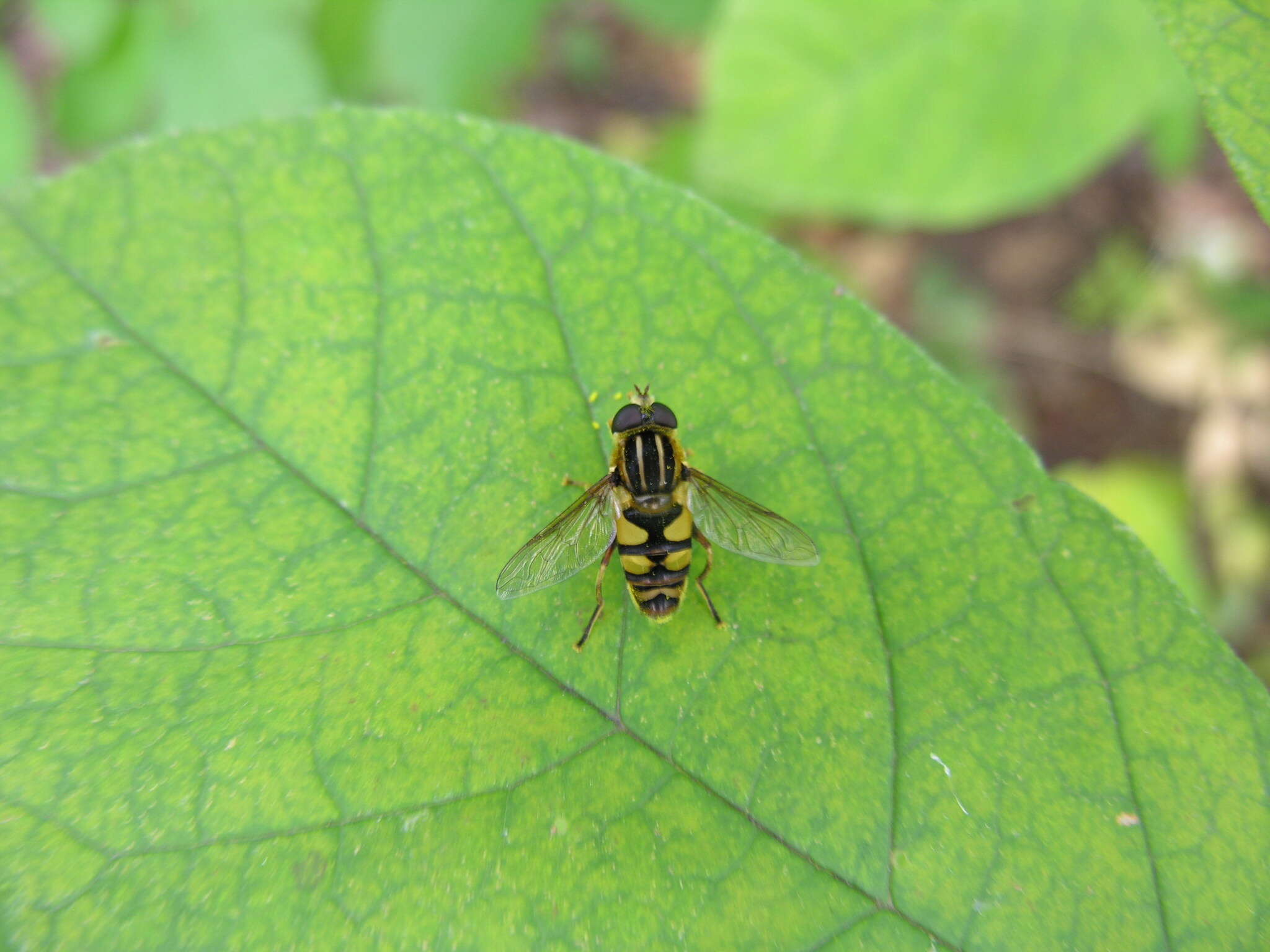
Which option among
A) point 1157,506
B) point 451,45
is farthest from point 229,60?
point 1157,506

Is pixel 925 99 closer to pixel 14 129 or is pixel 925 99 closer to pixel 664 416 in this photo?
pixel 664 416

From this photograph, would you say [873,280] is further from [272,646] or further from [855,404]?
[272,646]

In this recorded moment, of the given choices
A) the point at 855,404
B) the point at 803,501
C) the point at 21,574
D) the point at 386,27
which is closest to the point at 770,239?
the point at 855,404

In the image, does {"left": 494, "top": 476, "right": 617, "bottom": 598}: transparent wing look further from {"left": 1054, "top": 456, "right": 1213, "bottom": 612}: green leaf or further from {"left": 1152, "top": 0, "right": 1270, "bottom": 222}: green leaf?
{"left": 1054, "top": 456, "right": 1213, "bottom": 612}: green leaf

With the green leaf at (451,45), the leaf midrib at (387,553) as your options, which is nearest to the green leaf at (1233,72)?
the leaf midrib at (387,553)

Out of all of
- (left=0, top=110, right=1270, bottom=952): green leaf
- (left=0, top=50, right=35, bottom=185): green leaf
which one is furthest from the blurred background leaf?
(left=0, top=110, right=1270, bottom=952): green leaf

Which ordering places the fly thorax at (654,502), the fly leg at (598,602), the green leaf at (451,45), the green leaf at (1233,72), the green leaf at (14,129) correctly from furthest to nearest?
1. the green leaf at (451,45)
2. the green leaf at (14,129)
3. the fly thorax at (654,502)
4. the fly leg at (598,602)
5. the green leaf at (1233,72)

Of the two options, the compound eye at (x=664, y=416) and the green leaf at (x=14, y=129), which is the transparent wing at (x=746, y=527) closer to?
the compound eye at (x=664, y=416)
